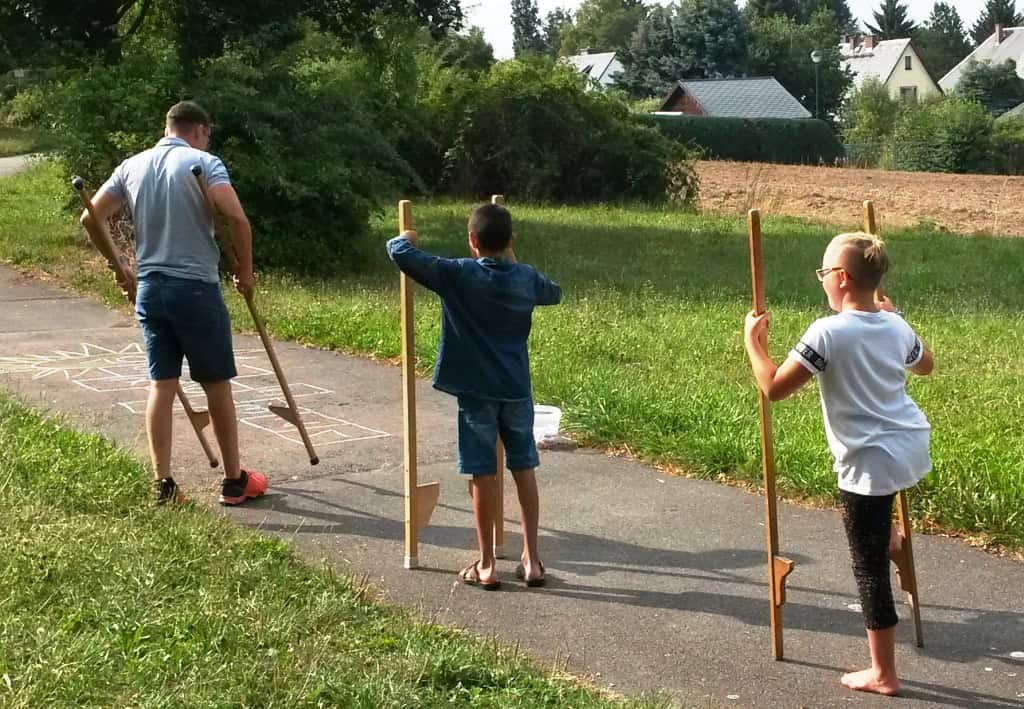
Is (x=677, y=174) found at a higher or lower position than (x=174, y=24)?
lower

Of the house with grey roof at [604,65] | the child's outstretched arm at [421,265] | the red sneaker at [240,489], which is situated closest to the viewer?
the child's outstretched arm at [421,265]

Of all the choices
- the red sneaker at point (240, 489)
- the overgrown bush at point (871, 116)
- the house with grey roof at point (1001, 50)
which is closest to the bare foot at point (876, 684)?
the red sneaker at point (240, 489)

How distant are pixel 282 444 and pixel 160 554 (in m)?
2.56

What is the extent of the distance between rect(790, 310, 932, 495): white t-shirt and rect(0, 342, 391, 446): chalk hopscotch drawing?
4207 millimetres

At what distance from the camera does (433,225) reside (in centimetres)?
2306

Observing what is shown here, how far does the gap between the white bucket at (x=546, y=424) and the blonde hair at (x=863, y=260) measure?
3.49 meters

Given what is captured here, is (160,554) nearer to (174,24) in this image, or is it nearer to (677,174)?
(174,24)

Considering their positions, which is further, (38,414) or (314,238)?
(314,238)

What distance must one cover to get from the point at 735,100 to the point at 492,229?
234ft

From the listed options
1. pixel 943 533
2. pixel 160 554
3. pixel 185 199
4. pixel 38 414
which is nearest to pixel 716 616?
pixel 943 533

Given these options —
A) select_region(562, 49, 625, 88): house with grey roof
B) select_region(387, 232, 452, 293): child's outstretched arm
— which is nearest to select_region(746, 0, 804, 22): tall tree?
select_region(562, 49, 625, 88): house with grey roof

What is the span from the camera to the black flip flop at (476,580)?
5.32 metres

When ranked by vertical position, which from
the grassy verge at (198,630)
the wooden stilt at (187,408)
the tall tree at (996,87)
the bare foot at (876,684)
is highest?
the tall tree at (996,87)

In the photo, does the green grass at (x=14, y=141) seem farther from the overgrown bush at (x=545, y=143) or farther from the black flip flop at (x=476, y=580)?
the black flip flop at (x=476, y=580)
